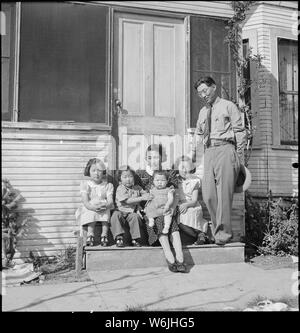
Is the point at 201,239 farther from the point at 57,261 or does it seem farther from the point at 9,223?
the point at 9,223

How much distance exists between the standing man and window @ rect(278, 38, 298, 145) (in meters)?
2.73

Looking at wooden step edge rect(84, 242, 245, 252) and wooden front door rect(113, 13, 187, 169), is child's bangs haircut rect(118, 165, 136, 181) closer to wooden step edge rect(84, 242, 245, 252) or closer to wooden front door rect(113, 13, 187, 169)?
wooden front door rect(113, 13, 187, 169)

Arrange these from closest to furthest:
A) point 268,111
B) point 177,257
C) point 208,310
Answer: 1. point 208,310
2. point 177,257
3. point 268,111

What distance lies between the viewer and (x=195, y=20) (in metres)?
5.73

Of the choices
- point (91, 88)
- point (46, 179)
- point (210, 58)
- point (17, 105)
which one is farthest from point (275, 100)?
point (17, 105)

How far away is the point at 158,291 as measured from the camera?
3.73m

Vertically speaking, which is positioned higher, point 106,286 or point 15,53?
point 15,53

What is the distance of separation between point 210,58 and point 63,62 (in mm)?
2187

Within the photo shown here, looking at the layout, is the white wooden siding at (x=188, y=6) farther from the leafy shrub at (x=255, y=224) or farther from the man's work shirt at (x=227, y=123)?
the leafy shrub at (x=255, y=224)

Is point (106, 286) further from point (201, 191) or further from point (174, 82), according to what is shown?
point (174, 82)

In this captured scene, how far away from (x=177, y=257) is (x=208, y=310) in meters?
1.19
